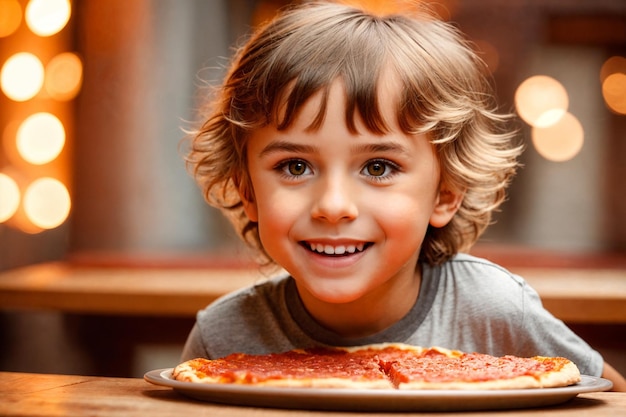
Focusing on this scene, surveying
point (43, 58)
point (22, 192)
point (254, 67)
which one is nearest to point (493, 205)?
point (254, 67)

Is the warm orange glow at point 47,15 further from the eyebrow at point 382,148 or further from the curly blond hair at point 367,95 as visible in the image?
the eyebrow at point 382,148

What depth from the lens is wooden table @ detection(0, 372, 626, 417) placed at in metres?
0.81

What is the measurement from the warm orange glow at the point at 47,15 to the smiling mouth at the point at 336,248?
2093 millimetres

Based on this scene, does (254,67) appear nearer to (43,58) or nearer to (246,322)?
(246,322)

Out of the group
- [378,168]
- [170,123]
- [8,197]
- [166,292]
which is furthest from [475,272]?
[170,123]

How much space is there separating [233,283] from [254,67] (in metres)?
1.12

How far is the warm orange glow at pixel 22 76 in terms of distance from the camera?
2.82 meters

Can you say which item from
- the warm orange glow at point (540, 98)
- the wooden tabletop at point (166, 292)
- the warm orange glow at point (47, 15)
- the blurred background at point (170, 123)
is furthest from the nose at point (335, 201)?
the warm orange glow at point (540, 98)

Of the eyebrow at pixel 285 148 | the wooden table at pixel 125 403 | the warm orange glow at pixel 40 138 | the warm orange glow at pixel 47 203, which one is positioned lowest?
the wooden table at pixel 125 403

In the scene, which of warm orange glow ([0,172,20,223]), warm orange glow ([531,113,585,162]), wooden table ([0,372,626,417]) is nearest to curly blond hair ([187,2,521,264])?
wooden table ([0,372,626,417])

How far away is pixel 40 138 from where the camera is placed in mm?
3012

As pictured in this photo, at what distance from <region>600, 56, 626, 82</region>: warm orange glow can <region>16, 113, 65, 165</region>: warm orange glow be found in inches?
77.3

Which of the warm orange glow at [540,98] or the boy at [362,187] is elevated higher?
the warm orange glow at [540,98]

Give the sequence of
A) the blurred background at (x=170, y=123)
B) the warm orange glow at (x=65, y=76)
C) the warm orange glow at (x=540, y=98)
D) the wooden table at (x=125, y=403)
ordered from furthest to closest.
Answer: the warm orange glow at (x=540, y=98) < the warm orange glow at (x=65, y=76) < the blurred background at (x=170, y=123) < the wooden table at (x=125, y=403)
